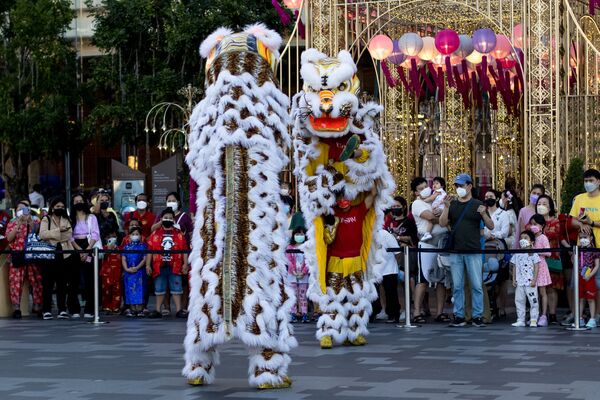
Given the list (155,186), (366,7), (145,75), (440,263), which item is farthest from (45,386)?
(145,75)

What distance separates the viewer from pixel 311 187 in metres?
13.3

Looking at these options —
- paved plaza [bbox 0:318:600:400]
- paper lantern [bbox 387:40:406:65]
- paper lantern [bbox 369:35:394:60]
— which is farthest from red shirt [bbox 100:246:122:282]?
paper lantern [bbox 387:40:406:65]

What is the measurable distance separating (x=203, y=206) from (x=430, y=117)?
828 inches

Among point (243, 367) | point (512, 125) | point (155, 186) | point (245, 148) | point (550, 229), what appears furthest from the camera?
point (512, 125)

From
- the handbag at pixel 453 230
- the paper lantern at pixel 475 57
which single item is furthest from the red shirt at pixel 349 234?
the paper lantern at pixel 475 57

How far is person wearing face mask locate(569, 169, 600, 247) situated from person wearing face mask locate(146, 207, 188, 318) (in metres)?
5.11

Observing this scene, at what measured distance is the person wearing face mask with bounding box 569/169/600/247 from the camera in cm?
1509

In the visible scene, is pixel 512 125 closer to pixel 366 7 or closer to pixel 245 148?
pixel 366 7

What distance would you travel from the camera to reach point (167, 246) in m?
17.0

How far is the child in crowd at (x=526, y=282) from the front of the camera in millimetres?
15008

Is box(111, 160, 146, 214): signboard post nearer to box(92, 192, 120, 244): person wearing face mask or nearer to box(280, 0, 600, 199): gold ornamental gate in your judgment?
box(280, 0, 600, 199): gold ornamental gate

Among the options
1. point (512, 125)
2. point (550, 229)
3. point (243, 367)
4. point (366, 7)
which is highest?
point (366, 7)

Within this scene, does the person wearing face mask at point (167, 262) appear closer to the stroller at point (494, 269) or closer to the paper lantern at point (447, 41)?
the stroller at point (494, 269)

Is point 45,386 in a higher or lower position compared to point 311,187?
lower
